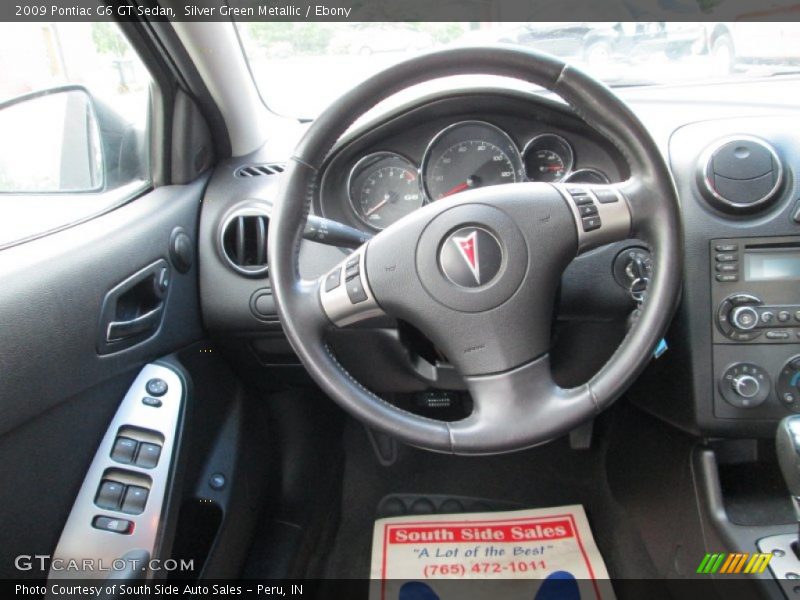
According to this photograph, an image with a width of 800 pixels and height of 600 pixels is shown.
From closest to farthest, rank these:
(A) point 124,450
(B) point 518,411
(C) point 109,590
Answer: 1. (B) point 518,411
2. (C) point 109,590
3. (A) point 124,450

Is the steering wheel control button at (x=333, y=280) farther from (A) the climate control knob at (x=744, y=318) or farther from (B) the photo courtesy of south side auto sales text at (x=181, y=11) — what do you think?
(A) the climate control knob at (x=744, y=318)

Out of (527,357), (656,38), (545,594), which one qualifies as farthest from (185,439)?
(656,38)

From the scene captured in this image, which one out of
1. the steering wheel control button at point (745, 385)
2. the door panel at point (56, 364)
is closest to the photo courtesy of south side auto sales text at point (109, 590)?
the door panel at point (56, 364)

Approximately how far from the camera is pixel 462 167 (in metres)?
1.36

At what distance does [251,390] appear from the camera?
1.79m

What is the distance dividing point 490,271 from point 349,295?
0.75 feet

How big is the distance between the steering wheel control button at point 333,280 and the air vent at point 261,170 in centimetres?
56

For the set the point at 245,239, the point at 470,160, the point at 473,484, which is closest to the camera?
the point at 470,160

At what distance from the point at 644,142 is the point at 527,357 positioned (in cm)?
38

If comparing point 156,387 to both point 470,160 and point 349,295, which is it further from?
point 470,160

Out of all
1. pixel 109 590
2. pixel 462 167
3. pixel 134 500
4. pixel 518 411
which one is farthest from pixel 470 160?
pixel 109 590

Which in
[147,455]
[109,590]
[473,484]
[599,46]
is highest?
[599,46]

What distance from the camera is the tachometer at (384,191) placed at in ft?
4.55

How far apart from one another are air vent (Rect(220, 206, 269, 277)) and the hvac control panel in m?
0.94
